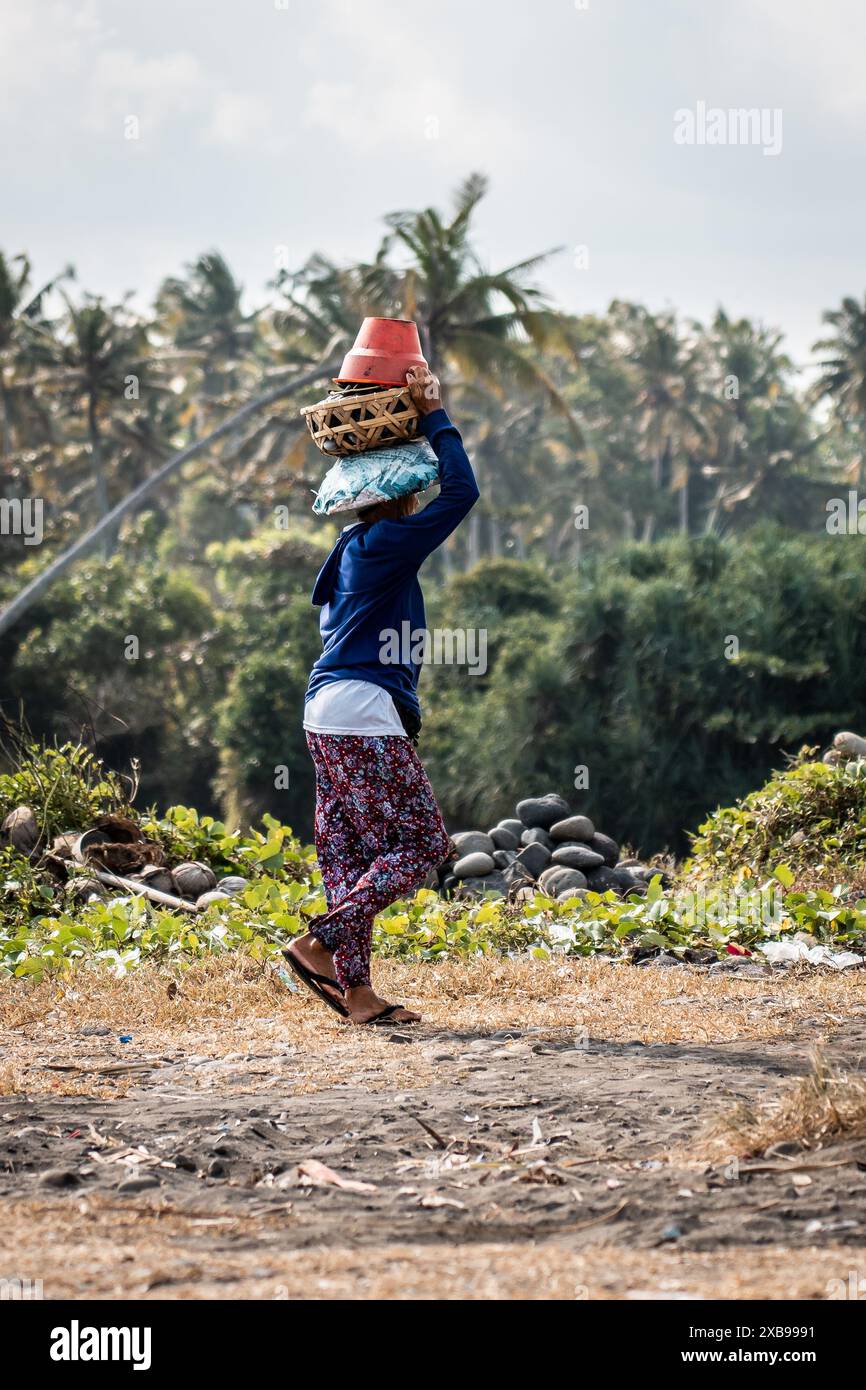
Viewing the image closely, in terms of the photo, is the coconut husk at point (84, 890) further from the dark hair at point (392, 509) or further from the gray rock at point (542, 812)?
the dark hair at point (392, 509)

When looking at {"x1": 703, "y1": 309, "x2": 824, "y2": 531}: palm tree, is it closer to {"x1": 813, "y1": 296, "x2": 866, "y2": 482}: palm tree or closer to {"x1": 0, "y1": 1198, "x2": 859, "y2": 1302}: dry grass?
{"x1": 813, "y1": 296, "x2": 866, "y2": 482}: palm tree

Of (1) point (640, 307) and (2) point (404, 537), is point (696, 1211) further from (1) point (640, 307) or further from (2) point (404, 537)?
(1) point (640, 307)

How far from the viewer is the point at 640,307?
164 ft

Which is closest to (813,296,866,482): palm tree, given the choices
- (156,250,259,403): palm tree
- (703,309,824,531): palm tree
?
(703,309,824,531): palm tree

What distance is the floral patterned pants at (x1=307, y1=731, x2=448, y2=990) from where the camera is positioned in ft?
15.0

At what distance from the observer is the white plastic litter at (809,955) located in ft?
19.4

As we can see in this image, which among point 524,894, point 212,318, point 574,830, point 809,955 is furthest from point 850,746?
point 212,318

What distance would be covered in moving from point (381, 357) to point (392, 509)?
19.8 inches

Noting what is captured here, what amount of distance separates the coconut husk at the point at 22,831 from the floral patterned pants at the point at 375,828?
149 inches

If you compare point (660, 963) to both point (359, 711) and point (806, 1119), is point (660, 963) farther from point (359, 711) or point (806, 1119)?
A: point (806, 1119)

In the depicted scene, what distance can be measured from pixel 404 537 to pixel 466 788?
21204 millimetres

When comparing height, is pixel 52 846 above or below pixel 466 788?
above

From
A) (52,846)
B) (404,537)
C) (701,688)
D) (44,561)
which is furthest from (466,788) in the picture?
(404,537)

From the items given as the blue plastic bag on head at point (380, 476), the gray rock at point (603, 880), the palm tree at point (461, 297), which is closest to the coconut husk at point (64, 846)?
the gray rock at point (603, 880)
